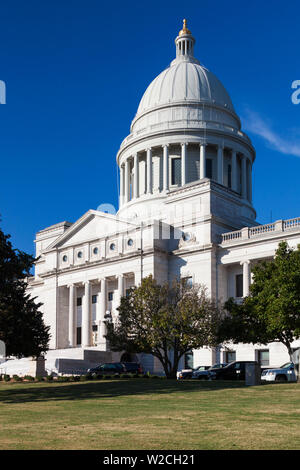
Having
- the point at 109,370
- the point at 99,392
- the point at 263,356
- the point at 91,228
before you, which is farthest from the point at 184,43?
the point at 99,392

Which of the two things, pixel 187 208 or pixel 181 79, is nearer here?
pixel 187 208

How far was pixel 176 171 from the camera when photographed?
77.9 m

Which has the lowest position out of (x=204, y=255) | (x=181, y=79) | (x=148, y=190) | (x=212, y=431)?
(x=212, y=431)

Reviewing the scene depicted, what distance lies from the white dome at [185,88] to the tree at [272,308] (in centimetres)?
4880

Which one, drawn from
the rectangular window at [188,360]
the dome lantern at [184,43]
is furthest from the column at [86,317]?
the dome lantern at [184,43]

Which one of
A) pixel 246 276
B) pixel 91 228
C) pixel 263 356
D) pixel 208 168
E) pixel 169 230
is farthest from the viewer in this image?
pixel 208 168

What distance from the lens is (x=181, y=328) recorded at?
40562 mm

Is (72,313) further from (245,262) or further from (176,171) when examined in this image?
(176,171)

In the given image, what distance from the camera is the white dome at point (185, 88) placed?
8188cm

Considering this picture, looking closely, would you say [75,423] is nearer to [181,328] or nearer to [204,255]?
[181,328]

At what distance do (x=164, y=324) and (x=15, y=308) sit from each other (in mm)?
13699

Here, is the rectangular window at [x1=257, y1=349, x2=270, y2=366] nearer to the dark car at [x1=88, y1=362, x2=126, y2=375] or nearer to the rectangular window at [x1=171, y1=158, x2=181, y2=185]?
the dark car at [x1=88, y1=362, x2=126, y2=375]

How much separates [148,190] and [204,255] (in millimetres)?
21329
